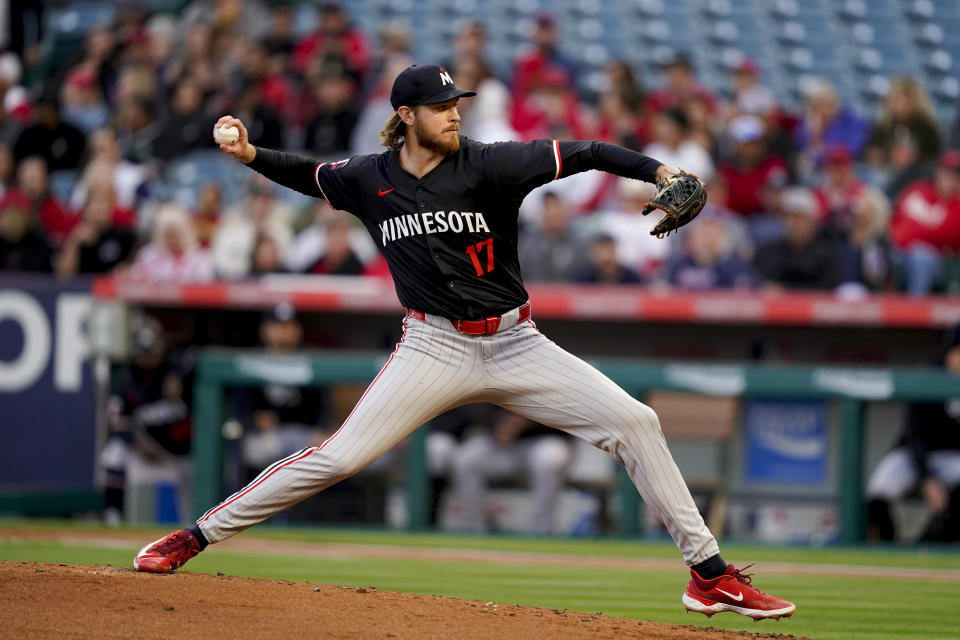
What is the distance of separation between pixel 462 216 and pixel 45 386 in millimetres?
6011

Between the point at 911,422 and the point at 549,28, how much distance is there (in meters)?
→ 5.30

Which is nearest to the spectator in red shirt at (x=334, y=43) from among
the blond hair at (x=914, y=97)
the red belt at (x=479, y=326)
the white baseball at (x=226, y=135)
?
the blond hair at (x=914, y=97)

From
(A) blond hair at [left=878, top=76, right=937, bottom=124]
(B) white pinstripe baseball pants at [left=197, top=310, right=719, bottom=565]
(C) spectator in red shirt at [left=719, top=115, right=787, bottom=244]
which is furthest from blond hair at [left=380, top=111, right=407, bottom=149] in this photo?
(A) blond hair at [left=878, top=76, right=937, bottom=124]

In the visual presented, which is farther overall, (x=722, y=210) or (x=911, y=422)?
(x=722, y=210)

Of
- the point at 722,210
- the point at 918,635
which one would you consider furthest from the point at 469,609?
the point at 722,210

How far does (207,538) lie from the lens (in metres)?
4.48

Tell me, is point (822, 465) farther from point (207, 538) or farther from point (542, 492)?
point (207, 538)

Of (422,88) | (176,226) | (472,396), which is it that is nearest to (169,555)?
(472,396)

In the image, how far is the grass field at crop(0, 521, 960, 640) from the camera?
17.2 ft

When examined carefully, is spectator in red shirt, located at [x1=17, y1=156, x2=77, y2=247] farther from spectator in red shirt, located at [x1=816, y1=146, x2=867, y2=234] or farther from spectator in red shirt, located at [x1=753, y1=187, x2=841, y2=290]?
spectator in red shirt, located at [x1=816, y1=146, x2=867, y2=234]

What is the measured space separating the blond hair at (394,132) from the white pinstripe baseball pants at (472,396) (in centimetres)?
62

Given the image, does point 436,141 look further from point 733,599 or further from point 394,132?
point 733,599

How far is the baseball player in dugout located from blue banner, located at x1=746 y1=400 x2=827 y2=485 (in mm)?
4260

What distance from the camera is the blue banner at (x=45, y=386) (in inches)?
374
